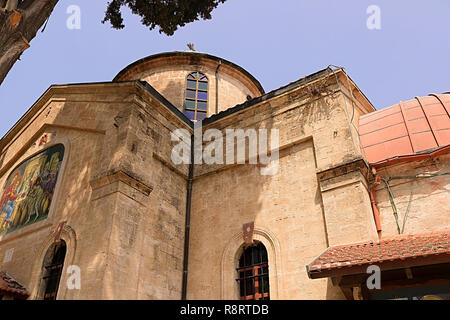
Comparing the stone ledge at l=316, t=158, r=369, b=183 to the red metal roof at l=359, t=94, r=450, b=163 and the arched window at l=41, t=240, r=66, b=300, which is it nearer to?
the red metal roof at l=359, t=94, r=450, b=163

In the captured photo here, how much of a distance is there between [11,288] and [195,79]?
10193 millimetres

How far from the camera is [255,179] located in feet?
31.7

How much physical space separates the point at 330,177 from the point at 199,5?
18.1 feet

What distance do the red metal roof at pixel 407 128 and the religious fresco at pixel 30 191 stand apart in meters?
8.19

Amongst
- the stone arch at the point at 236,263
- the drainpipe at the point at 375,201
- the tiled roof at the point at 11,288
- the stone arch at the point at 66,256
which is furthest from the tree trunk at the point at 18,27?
the drainpipe at the point at 375,201

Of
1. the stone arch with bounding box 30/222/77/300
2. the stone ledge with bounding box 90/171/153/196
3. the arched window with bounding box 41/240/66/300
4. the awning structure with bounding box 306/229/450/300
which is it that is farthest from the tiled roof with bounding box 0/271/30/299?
the awning structure with bounding box 306/229/450/300

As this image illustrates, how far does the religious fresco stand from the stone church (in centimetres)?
5

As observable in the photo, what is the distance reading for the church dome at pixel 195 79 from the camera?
14.8 meters

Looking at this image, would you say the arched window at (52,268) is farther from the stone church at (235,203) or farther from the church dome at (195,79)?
the church dome at (195,79)

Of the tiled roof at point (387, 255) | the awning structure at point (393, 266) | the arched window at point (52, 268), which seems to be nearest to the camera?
the tiled roof at point (387, 255)

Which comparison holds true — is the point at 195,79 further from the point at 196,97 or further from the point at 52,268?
the point at 52,268

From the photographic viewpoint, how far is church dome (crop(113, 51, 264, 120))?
14789 mm
